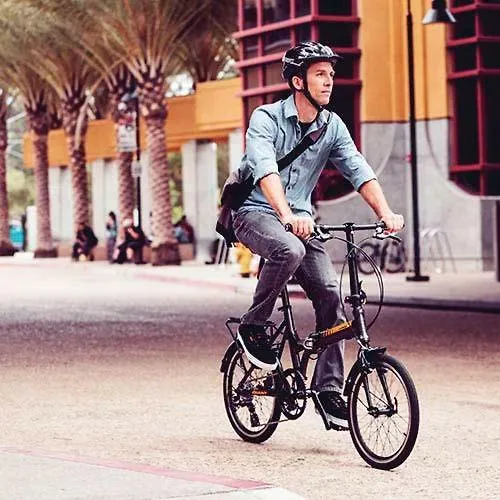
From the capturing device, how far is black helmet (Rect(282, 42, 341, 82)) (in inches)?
334

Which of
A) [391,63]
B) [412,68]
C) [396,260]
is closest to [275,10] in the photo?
[391,63]

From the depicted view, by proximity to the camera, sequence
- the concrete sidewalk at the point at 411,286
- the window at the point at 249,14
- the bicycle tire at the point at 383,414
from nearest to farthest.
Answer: the bicycle tire at the point at 383,414 < the concrete sidewalk at the point at 411,286 < the window at the point at 249,14

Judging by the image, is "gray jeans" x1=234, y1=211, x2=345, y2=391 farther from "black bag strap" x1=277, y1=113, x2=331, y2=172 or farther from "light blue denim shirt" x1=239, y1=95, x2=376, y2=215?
"black bag strap" x1=277, y1=113, x2=331, y2=172

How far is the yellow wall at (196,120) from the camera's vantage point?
48.9m

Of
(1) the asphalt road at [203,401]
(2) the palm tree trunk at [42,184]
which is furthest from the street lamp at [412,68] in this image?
(2) the palm tree trunk at [42,184]

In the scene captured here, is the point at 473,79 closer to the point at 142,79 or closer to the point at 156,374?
the point at 142,79

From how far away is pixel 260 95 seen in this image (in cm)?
4009

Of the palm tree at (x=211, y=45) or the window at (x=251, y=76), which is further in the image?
the palm tree at (x=211, y=45)

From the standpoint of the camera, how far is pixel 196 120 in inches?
2012

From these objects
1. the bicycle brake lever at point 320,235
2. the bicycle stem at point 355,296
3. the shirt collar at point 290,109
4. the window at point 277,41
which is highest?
the window at point 277,41

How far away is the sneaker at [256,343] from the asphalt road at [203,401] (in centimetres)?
→ 51

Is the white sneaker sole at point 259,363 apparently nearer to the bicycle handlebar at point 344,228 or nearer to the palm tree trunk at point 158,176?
the bicycle handlebar at point 344,228

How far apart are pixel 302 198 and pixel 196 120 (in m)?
42.6

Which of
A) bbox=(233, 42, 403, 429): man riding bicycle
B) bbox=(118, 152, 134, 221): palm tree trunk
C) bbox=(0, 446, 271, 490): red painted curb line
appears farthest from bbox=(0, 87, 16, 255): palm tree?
bbox=(0, 446, 271, 490): red painted curb line
